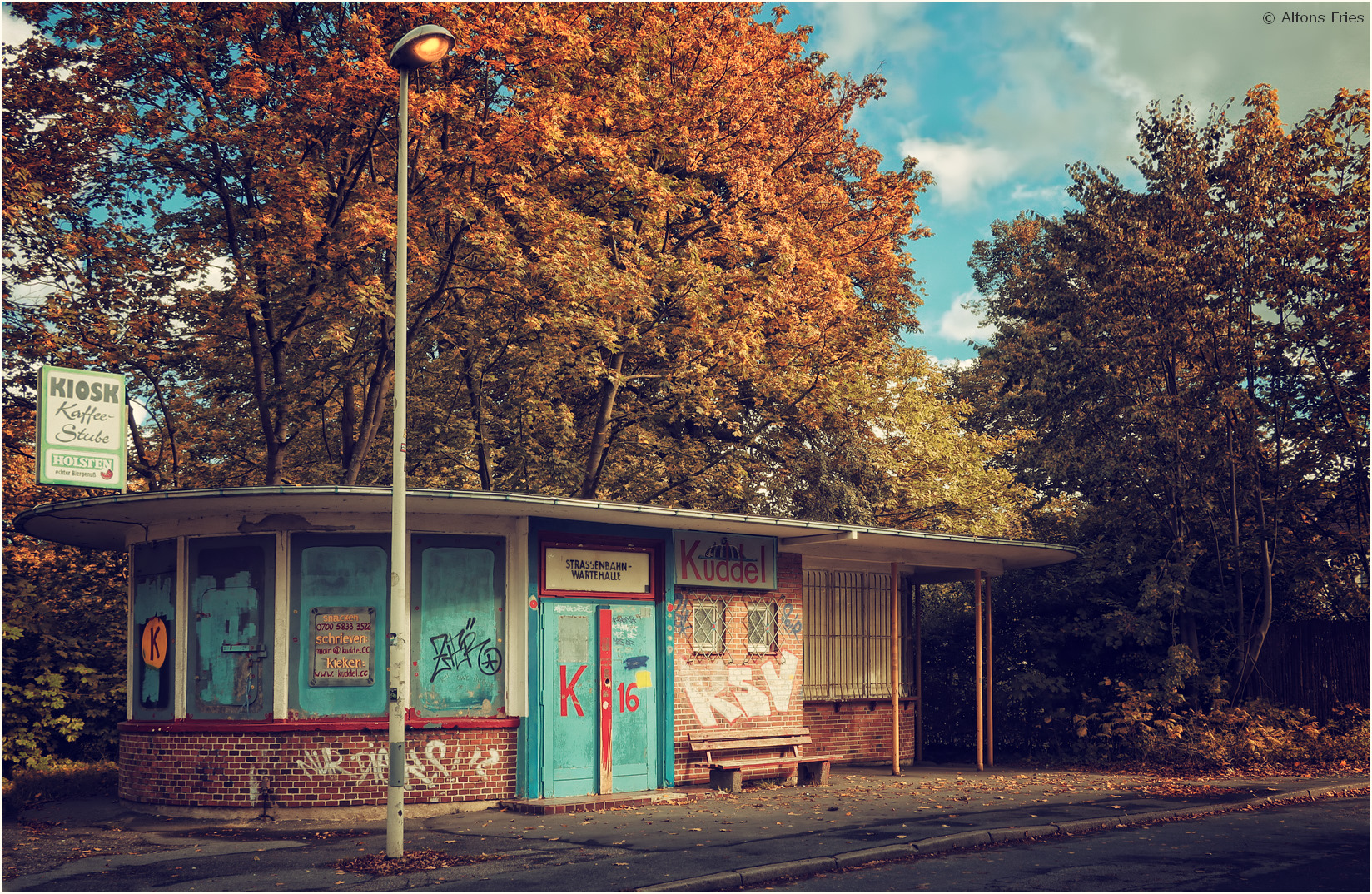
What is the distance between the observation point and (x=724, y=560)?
15391 mm

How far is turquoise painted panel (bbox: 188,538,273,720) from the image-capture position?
1259cm

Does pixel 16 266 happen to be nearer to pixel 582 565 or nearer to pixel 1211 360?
pixel 582 565

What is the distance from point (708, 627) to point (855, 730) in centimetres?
417

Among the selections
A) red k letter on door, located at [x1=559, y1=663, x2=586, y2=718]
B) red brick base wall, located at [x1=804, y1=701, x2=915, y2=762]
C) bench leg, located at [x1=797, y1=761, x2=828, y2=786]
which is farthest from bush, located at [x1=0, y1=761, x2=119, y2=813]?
red brick base wall, located at [x1=804, y1=701, x2=915, y2=762]

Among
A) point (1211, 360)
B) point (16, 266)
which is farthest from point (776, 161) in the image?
point (16, 266)

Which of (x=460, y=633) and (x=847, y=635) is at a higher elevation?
(x=460, y=633)

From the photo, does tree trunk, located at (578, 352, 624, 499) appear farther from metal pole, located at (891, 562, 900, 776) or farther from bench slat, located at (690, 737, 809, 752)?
bench slat, located at (690, 737, 809, 752)

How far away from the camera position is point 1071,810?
12609 millimetres

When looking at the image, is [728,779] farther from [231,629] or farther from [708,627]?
[231,629]

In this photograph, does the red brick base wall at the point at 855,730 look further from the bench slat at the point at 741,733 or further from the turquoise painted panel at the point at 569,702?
the turquoise painted panel at the point at 569,702

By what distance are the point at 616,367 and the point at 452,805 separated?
10400 mm

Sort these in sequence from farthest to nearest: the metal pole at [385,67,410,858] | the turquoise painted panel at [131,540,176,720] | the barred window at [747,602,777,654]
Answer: the barred window at [747,602,777,654] < the turquoise painted panel at [131,540,176,720] < the metal pole at [385,67,410,858]

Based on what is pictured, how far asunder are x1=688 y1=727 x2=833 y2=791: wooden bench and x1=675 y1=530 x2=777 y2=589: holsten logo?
6.20 feet

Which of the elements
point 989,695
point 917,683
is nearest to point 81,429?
point 917,683
